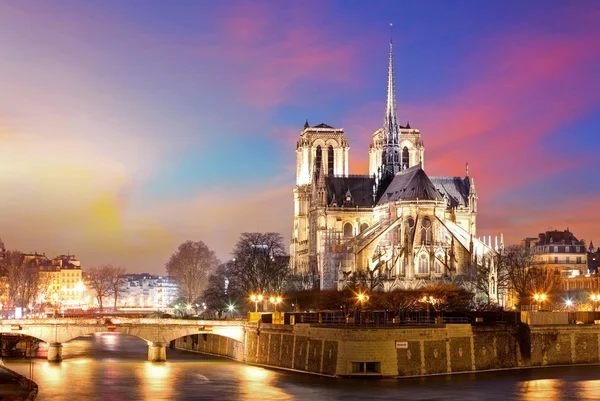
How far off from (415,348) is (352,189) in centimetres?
7688

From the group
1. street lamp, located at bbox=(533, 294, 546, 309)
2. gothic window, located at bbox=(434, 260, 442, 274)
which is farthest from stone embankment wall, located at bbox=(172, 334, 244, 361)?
gothic window, located at bbox=(434, 260, 442, 274)

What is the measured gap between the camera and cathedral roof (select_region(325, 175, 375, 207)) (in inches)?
5340

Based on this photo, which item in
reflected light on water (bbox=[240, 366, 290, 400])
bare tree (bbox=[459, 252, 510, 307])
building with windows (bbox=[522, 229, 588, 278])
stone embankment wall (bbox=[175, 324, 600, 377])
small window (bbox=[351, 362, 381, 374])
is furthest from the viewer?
building with windows (bbox=[522, 229, 588, 278])

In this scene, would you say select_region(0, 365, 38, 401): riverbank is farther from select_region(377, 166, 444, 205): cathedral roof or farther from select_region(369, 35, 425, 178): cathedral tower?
select_region(369, 35, 425, 178): cathedral tower

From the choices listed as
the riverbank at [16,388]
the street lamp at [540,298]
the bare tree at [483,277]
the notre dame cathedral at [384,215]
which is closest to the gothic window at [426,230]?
the notre dame cathedral at [384,215]

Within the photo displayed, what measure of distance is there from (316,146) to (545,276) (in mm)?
46823

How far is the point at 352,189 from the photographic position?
450ft

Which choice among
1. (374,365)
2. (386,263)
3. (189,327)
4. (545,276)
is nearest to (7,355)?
(189,327)

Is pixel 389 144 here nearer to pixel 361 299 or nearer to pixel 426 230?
pixel 426 230

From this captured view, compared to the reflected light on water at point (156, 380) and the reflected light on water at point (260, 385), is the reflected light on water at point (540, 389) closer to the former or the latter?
the reflected light on water at point (260, 385)

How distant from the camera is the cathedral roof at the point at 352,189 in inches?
5340

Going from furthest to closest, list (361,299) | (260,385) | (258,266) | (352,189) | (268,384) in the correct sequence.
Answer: (352,189) → (258,266) → (361,299) → (268,384) → (260,385)

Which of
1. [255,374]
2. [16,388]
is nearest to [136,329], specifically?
[255,374]

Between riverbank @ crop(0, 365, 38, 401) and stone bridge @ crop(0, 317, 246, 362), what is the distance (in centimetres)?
1192
